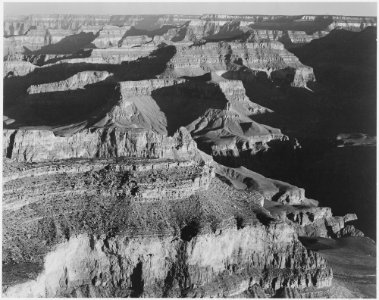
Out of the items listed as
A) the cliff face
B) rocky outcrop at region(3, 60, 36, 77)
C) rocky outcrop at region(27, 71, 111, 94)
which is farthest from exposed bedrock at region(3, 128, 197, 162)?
rocky outcrop at region(3, 60, 36, 77)

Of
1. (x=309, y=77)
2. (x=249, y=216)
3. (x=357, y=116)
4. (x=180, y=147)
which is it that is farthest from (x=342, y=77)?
(x=249, y=216)

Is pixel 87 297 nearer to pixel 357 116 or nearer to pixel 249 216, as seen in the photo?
pixel 249 216

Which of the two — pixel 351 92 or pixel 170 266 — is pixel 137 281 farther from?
pixel 351 92

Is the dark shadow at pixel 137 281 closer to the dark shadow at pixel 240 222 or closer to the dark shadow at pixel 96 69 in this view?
the dark shadow at pixel 240 222

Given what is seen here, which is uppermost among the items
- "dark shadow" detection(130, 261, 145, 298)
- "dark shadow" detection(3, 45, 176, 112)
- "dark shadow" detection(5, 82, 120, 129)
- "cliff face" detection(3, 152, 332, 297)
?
"dark shadow" detection(3, 45, 176, 112)

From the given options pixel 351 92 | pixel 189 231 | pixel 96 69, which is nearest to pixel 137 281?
pixel 189 231

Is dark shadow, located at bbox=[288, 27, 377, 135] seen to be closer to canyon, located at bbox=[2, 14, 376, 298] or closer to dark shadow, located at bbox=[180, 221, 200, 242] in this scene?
canyon, located at bbox=[2, 14, 376, 298]

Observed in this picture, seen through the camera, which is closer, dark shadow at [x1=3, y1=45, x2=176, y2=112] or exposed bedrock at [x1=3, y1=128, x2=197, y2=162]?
exposed bedrock at [x1=3, y1=128, x2=197, y2=162]

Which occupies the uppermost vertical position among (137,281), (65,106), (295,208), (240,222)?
(65,106)
